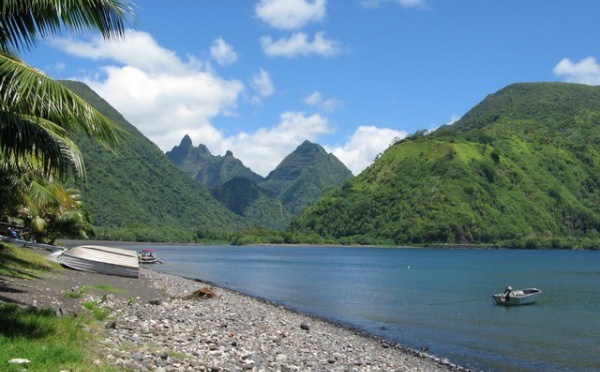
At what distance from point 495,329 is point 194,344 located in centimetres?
2595

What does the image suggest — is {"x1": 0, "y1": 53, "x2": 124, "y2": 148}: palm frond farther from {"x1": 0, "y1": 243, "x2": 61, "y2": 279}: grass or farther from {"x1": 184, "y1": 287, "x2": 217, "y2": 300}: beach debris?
{"x1": 184, "y1": 287, "x2": 217, "y2": 300}: beach debris

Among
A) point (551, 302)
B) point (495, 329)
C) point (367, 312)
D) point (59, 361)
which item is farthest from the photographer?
point (551, 302)

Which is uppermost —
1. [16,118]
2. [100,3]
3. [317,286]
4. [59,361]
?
[100,3]

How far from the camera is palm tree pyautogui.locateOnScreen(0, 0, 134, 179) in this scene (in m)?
9.66

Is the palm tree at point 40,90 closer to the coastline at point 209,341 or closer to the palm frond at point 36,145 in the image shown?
the palm frond at point 36,145

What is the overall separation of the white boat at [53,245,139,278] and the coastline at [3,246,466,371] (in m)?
6.84

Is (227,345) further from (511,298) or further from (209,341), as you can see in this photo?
(511,298)

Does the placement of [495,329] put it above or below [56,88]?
below

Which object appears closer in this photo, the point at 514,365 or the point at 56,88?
the point at 56,88

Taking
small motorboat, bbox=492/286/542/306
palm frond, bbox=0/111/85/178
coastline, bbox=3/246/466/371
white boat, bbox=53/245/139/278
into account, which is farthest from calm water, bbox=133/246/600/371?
palm frond, bbox=0/111/85/178

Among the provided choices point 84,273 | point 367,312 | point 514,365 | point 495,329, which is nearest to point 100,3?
point 514,365

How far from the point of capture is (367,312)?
4206 centimetres

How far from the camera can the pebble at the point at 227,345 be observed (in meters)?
12.8

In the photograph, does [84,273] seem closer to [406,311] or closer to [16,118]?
[406,311]
